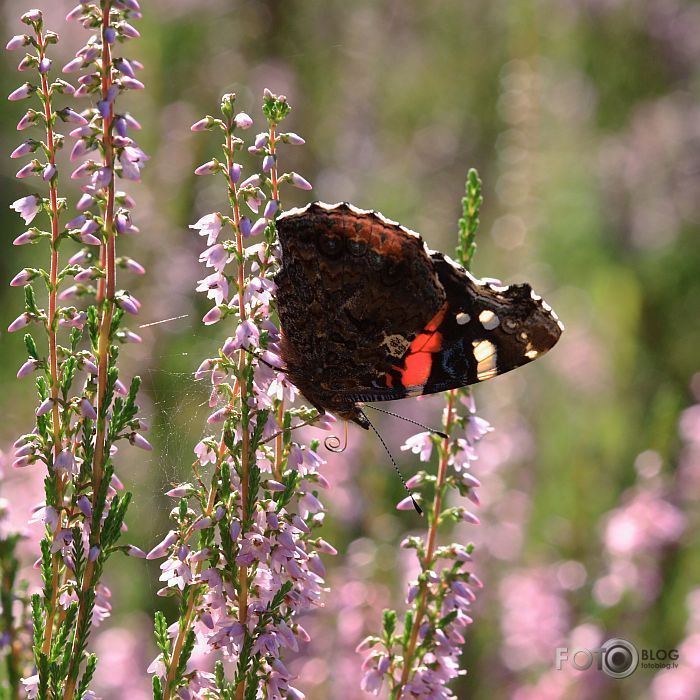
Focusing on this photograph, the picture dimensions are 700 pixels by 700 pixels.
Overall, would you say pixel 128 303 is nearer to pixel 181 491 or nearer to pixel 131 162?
pixel 131 162

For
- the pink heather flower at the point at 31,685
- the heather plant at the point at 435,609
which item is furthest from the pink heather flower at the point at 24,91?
the pink heather flower at the point at 31,685

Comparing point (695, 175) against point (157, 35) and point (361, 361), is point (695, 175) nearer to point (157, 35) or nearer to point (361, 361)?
point (157, 35)

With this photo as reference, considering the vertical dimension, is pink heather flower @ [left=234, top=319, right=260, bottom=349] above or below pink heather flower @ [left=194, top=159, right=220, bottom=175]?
below

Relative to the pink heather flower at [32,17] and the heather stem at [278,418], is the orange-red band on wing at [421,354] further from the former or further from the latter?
the pink heather flower at [32,17]

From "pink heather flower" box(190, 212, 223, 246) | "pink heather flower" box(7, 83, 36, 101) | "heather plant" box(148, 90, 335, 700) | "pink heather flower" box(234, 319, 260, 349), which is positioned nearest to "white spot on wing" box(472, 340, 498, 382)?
"heather plant" box(148, 90, 335, 700)

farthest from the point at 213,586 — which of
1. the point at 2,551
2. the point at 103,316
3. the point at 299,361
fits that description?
the point at 299,361

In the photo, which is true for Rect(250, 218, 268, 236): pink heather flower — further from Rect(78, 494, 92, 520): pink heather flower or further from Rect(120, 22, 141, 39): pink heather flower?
Rect(78, 494, 92, 520): pink heather flower

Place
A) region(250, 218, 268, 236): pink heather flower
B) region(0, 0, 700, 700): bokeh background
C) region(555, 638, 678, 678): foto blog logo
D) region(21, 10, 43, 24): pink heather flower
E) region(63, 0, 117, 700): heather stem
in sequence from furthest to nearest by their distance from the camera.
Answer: region(0, 0, 700, 700): bokeh background < region(555, 638, 678, 678): foto blog logo < region(250, 218, 268, 236): pink heather flower < region(21, 10, 43, 24): pink heather flower < region(63, 0, 117, 700): heather stem

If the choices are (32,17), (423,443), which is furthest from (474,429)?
(32,17)
